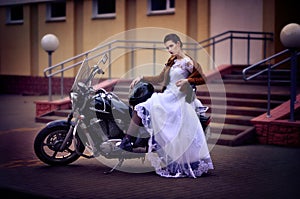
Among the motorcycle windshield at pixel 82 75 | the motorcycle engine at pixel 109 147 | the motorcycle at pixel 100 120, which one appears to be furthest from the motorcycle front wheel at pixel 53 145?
the motorcycle windshield at pixel 82 75

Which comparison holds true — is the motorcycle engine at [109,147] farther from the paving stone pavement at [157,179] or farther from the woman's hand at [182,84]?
the woman's hand at [182,84]

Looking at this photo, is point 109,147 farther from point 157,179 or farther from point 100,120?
point 157,179

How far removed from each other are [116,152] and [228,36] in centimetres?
1007

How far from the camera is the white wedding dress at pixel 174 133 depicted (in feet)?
27.2

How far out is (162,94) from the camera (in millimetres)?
8375

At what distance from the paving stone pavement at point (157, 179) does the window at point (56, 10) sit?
46.1ft

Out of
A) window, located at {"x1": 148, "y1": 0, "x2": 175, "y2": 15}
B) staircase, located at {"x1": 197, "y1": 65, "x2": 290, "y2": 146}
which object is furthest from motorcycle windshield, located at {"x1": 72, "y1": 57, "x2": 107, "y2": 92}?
window, located at {"x1": 148, "y1": 0, "x2": 175, "y2": 15}

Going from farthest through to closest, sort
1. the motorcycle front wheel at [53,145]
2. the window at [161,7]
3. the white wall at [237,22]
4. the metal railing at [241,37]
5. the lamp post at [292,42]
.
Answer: the window at [161,7] → the white wall at [237,22] → the metal railing at [241,37] → the lamp post at [292,42] → the motorcycle front wheel at [53,145]

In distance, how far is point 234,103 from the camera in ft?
42.9

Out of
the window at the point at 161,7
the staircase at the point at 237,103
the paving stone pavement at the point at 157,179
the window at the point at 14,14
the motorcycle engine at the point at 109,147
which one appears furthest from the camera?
the window at the point at 14,14

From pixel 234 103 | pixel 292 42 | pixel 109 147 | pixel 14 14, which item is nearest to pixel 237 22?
pixel 234 103

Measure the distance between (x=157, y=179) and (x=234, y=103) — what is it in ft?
17.3

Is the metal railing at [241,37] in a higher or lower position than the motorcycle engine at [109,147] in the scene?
higher

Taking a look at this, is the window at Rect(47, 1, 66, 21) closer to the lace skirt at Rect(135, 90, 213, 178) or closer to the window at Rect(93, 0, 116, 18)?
the window at Rect(93, 0, 116, 18)
